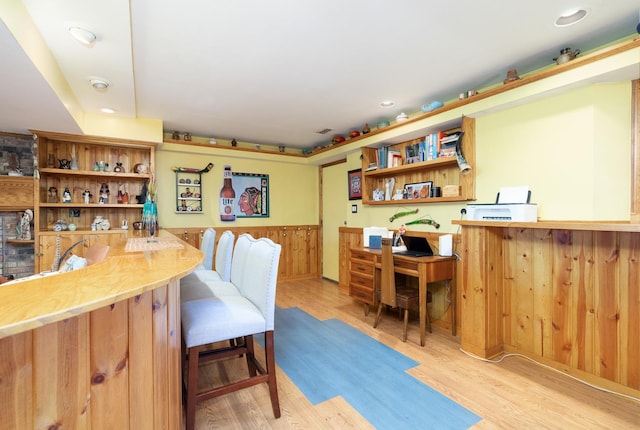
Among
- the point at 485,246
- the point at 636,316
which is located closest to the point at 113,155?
the point at 485,246

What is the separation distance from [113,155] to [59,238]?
1188 millimetres

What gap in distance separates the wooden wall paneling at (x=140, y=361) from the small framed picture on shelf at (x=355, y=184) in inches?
141

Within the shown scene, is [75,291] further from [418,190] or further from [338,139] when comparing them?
[338,139]

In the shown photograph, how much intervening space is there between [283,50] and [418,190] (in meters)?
2.04

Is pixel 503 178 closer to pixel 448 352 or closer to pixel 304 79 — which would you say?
pixel 448 352

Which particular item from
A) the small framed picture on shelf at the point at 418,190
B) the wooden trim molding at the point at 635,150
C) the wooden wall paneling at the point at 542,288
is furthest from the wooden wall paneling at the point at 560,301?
the small framed picture on shelf at the point at 418,190

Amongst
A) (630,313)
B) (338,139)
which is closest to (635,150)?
(630,313)

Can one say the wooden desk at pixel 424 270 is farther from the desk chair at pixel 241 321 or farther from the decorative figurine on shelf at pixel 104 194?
the decorative figurine on shelf at pixel 104 194

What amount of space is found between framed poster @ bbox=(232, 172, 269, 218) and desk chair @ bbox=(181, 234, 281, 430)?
295cm

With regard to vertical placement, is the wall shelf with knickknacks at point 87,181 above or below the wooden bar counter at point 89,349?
above

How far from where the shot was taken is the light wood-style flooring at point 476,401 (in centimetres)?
168

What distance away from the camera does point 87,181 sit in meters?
3.83

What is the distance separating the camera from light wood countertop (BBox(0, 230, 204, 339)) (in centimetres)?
59

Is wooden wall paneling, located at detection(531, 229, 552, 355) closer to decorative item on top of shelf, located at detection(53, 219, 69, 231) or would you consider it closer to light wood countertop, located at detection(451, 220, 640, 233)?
light wood countertop, located at detection(451, 220, 640, 233)
